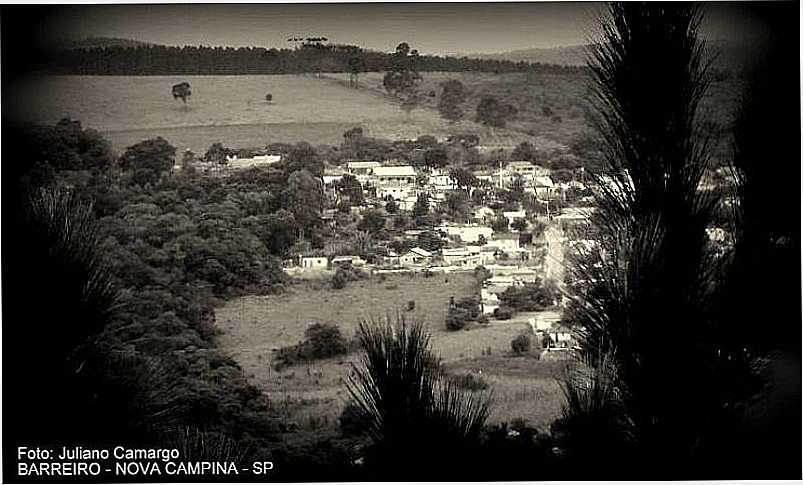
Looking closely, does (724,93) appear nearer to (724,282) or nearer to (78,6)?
(724,282)

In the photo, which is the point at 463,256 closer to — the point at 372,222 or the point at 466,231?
the point at 466,231

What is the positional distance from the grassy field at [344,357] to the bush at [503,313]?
1.3 inches

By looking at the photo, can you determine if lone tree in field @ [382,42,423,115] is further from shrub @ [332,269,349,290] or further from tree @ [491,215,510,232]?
shrub @ [332,269,349,290]

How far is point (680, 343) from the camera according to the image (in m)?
3.02

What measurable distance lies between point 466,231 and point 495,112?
0.41 m

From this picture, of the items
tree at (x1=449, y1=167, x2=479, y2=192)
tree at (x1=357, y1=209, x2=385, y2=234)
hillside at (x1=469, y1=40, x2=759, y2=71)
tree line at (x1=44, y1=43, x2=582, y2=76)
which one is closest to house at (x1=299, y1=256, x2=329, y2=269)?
tree at (x1=357, y1=209, x2=385, y2=234)

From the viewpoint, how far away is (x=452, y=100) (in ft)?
10.7

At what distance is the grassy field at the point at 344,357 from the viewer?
3.13 m

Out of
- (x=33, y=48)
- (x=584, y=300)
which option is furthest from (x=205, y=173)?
(x=584, y=300)

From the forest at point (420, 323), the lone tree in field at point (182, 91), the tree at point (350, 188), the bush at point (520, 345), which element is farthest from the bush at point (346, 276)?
the lone tree in field at point (182, 91)

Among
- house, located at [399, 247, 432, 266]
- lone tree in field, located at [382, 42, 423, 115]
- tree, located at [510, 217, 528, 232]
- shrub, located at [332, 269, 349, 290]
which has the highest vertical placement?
lone tree in field, located at [382, 42, 423, 115]

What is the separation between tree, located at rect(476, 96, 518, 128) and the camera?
10.6ft

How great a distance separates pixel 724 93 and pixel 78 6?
213cm

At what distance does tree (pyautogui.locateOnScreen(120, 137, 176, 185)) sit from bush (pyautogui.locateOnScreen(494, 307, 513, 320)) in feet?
3.84
